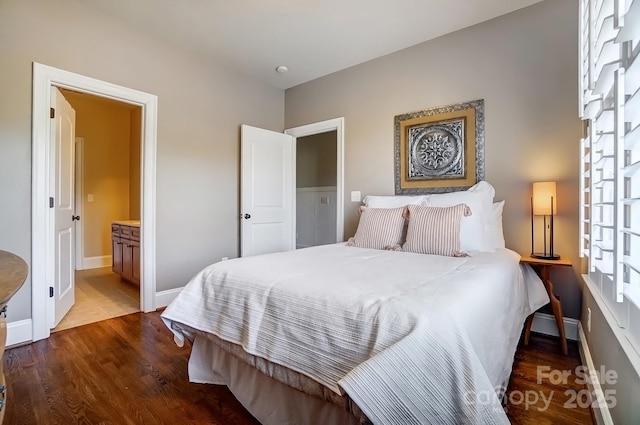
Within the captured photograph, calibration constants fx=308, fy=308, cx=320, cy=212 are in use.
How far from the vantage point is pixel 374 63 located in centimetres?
339

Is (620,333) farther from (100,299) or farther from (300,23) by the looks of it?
(100,299)

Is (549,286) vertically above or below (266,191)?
below

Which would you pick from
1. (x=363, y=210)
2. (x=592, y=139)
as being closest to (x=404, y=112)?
(x=363, y=210)

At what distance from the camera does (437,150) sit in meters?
2.95

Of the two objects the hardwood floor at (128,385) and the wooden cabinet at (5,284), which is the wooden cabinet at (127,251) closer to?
the hardwood floor at (128,385)

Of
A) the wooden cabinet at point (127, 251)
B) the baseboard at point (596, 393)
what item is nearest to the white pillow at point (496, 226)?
the baseboard at point (596, 393)

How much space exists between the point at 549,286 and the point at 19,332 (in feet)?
12.5

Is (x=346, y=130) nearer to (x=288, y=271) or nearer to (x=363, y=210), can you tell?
(x=363, y=210)

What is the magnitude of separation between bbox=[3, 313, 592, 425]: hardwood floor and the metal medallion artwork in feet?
5.09

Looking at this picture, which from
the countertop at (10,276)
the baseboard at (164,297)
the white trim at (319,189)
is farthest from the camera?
the white trim at (319,189)

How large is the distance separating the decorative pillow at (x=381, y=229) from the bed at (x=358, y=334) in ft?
1.52

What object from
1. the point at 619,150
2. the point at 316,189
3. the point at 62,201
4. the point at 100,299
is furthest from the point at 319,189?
the point at 619,150

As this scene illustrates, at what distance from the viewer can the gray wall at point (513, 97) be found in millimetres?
2328

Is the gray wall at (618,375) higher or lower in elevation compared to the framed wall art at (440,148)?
lower
